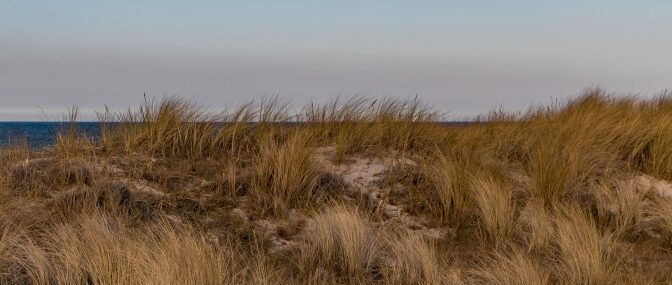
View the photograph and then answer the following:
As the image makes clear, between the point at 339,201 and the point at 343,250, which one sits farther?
the point at 339,201

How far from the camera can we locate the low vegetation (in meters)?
4.79

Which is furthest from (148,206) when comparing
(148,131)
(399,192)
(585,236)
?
(585,236)

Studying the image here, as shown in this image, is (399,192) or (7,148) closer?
(399,192)

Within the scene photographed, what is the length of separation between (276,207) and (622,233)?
3.32 metres

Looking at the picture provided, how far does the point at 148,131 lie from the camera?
8.16 metres

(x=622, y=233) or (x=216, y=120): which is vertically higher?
(x=216, y=120)

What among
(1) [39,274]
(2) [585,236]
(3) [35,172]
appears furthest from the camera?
Result: (3) [35,172]

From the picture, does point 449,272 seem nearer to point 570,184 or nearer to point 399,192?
point 399,192

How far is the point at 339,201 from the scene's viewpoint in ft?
22.5

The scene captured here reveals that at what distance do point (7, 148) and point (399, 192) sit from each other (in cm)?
457

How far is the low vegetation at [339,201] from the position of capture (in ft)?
15.7

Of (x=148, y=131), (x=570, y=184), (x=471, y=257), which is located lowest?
(x=471, y=257)

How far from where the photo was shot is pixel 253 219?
6.54 m

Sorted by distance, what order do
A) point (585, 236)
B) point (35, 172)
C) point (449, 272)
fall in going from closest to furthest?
point (449, 272) < point (585, 236) < point (35, 172)
